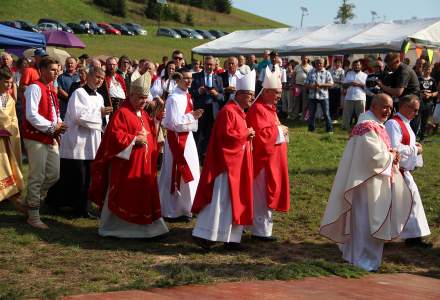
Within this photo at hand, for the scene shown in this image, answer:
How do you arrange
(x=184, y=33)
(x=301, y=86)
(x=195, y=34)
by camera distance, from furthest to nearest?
(x=195, y=34) < (x=184, y=33) < (x=301, y=86)

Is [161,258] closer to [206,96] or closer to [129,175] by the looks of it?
[129,175]

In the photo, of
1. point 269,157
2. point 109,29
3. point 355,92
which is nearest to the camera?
point 269,157

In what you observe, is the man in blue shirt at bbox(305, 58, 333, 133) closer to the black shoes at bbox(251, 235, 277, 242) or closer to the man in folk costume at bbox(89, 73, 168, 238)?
the black shoes at bbox(251, 235, 277, 242)

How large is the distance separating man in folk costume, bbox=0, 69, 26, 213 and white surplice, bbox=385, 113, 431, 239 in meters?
4.48

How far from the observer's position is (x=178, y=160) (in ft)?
31.4

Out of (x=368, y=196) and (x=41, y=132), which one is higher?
(x=41, y=132)

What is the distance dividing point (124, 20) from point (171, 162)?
238 ft

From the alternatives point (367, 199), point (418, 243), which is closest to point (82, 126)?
point (367, 199)

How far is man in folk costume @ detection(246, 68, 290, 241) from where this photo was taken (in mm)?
8469

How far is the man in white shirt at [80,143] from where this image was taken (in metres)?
9.16

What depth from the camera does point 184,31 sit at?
238ft

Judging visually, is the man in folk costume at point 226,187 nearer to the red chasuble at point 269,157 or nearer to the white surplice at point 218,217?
the white surplice at point 218,217

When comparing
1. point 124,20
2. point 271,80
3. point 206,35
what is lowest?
point 271,80

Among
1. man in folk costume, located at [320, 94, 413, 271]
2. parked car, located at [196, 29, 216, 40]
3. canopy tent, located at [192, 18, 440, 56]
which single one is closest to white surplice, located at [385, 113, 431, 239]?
man in folk costume, located at [320, 94, 413, 271]
